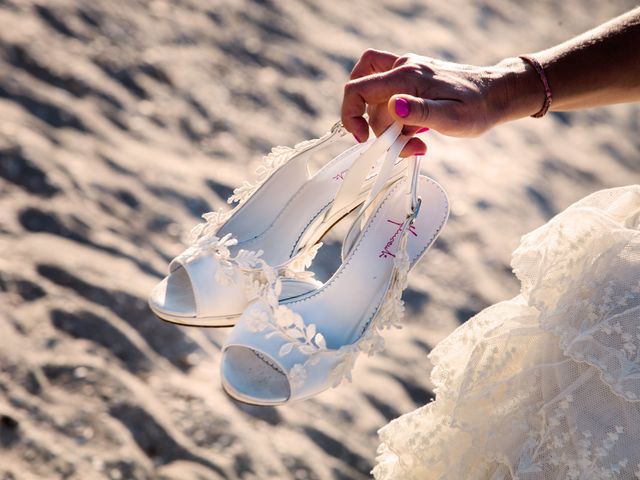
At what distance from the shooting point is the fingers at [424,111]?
1.08 m

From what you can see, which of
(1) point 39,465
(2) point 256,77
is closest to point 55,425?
(1) point 39,465

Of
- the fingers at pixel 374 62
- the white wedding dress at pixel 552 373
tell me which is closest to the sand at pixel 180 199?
the white wedding dress at pixel 552 373

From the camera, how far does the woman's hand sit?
1099mm

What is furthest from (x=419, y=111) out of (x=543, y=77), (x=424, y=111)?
(x=543, y=77)

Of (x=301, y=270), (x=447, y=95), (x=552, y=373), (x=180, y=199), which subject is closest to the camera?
(x=552, y=373)

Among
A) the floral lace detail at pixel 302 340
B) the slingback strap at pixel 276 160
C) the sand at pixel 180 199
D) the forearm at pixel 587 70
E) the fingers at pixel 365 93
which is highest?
the forearm at pixel 587 70

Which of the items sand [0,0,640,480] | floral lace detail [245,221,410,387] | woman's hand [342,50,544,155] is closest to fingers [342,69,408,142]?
woman's hand [342,50,544,155]

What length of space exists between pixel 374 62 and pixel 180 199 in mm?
1483

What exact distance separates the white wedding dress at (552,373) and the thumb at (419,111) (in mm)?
230

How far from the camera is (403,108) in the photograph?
108cm

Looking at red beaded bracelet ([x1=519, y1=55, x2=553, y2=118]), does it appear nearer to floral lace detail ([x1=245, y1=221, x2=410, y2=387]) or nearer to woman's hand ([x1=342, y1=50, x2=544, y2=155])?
woman's hand ([x1=342, y1=50, x2=544, y2=155])

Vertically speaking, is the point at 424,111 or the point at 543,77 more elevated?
the point at 543,77

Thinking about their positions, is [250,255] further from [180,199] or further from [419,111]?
Answer: [180,199]

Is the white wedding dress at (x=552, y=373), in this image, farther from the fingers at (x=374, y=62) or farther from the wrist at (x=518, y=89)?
the fingers at (x=374, y=62)
